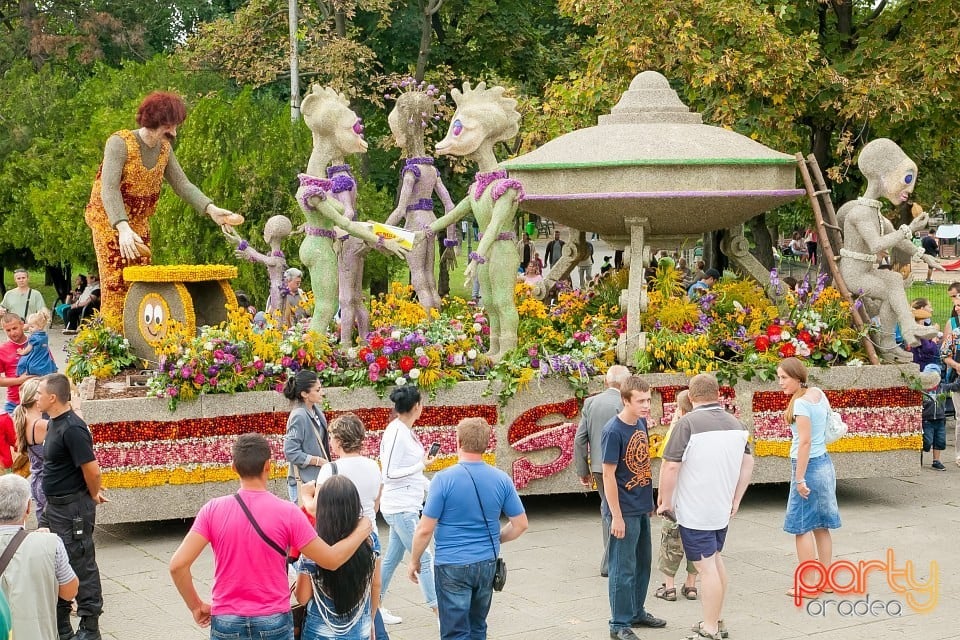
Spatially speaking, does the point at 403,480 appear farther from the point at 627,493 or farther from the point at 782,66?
the point at 782,66

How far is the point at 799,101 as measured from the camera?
17.1 m

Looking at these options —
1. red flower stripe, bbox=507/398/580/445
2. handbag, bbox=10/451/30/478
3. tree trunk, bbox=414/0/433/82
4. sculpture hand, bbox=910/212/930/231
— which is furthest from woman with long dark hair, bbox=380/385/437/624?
tree trunk, bbox=414/0/433/82

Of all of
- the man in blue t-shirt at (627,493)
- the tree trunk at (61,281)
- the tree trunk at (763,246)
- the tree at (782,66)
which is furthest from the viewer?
the tree trunk at (61,281)

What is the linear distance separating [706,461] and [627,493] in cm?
48

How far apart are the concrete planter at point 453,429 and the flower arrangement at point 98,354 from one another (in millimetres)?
964

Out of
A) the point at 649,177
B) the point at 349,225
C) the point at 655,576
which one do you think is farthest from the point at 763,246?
the point at 655,576

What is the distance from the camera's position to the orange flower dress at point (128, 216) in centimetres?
1011

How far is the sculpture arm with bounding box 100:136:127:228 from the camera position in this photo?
9969 mm

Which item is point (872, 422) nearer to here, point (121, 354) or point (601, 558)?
point (601, 558)

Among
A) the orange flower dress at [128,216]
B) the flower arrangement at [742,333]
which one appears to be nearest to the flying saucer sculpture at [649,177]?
the flower arrangement at [742,333]

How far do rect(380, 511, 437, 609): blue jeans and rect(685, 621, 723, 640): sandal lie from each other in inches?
56.4

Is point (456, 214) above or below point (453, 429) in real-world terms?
above

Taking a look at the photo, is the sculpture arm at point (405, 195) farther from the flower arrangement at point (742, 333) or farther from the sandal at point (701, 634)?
the sandal at point (701, 634)

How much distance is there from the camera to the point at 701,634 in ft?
22.9
